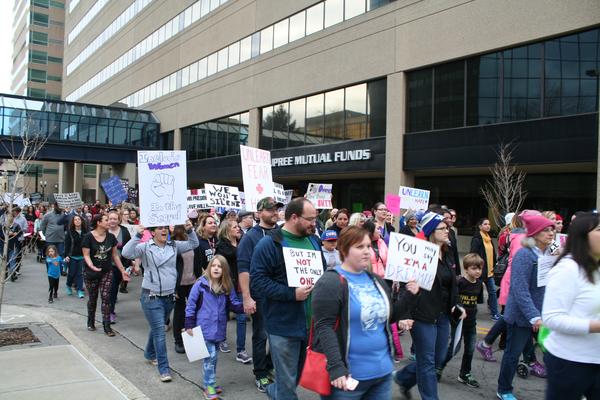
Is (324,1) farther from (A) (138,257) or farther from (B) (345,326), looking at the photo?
(B) (345,326)

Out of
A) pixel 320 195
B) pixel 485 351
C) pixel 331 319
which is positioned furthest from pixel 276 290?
pixel 320 195

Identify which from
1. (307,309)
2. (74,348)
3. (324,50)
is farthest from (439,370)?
(324,50)

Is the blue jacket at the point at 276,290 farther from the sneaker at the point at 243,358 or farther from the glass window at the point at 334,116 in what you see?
the glass window at the point at 334,116

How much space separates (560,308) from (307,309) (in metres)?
1.92

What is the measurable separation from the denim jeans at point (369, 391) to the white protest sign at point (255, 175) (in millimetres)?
4397

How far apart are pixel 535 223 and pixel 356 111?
19.2 m

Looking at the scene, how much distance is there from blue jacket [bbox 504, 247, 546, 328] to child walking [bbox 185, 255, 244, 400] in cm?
299

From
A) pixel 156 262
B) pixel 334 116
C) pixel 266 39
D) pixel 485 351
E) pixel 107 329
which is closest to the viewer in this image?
pixel 156 262

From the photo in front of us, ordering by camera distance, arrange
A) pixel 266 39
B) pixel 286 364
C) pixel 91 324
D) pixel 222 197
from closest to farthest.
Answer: pixel 286 364
pixel 91 324
pixel 222 197
pixel 266 39

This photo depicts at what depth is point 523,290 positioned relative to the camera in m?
4.88

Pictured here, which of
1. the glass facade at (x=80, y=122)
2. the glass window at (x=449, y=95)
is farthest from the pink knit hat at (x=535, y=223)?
the glass facade at (x=80, y=122)

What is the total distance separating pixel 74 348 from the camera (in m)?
6.36

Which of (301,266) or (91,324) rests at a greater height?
(301,266)

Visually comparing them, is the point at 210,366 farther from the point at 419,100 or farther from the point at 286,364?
the point at 419,100
